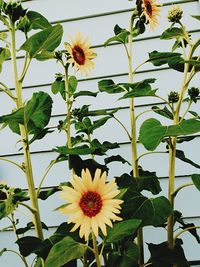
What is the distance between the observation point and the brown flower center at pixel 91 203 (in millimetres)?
755

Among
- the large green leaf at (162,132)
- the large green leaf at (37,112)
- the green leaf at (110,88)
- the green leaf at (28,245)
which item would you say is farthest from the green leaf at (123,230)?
the green leaf at (110,88)

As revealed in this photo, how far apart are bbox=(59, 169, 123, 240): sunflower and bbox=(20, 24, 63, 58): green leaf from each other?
43cm

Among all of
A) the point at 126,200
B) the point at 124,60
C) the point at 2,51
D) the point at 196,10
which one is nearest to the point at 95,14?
the point at 124,60

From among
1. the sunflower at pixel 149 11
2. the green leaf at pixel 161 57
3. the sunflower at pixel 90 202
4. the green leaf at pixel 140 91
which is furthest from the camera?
the sunflower at pixel 149 11

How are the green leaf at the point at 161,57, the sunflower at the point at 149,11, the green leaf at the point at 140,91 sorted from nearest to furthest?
the green leaf at the point at 140,91
the green leaf at the point at 161,57
the sunflower at the point at 149,11

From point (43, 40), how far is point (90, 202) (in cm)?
49

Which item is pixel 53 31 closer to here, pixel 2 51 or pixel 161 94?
pixel 2 51

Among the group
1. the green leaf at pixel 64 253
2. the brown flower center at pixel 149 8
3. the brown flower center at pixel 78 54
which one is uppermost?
the brown flower center at pixel 149 8

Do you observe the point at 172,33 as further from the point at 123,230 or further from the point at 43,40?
the point at 123,230

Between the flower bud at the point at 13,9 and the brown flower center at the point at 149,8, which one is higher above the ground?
the brown flower center at the point at 149,8

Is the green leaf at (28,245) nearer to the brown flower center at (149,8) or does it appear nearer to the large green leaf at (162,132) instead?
the large green leaf at (162,132)

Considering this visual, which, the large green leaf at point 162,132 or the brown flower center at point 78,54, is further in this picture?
the brown flower center at point 78,54

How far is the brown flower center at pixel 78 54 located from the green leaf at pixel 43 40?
15 centimetres

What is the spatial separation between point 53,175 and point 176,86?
720 millimetres
